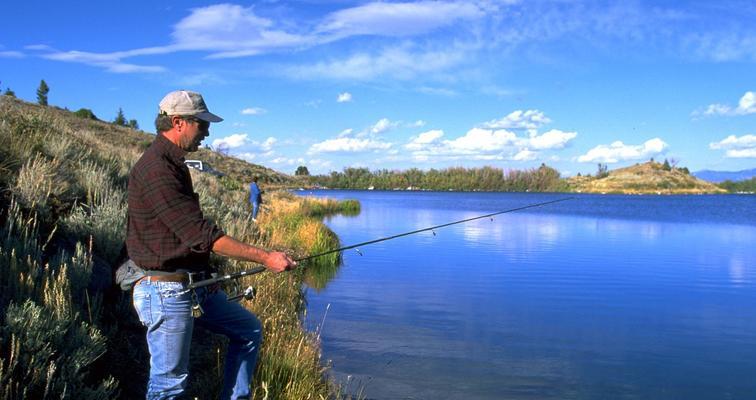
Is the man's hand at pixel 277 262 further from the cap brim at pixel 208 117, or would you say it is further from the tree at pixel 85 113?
the tree at pixel 85 113

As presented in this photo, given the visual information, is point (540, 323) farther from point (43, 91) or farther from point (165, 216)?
point (43, 91)

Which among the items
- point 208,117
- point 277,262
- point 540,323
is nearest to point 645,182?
point 540,323

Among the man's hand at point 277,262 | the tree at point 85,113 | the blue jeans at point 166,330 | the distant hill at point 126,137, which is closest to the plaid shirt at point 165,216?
the blue jeans at point 166,330

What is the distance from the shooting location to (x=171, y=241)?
333 centimetres

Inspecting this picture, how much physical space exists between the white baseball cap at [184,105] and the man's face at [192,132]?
4 centimetres

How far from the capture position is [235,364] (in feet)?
13.2

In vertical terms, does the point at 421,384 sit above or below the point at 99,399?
below

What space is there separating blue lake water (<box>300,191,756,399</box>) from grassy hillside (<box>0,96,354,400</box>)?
139 cm

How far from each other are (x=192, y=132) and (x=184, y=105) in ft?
0.53

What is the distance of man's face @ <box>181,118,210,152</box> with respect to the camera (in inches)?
136

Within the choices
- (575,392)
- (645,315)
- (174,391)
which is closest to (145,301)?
(174,391)

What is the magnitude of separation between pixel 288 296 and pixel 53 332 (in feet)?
17.6

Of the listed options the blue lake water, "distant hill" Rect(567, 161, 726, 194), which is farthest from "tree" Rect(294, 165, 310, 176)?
the blue lake water

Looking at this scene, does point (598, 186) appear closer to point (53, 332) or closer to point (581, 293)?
point (581, 293)
